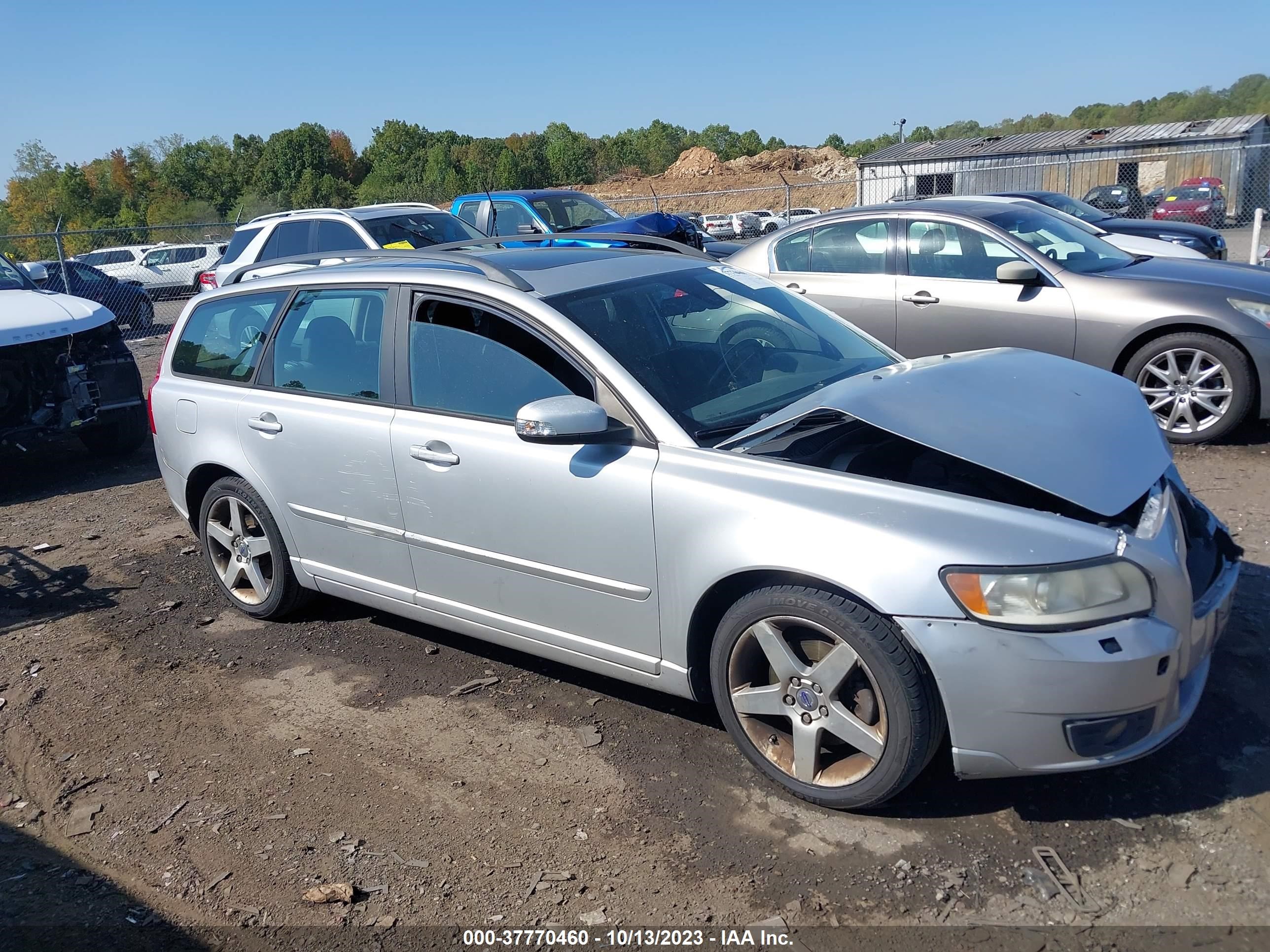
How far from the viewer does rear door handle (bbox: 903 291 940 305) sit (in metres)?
7.29

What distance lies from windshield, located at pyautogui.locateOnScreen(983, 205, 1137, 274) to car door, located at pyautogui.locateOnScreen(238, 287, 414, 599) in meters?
4.98

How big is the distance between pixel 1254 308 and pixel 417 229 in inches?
327

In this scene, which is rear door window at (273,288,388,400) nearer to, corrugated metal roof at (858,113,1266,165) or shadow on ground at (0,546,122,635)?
shadow on ground at (0,546,122,635)

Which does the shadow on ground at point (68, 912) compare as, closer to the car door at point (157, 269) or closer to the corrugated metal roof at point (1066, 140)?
the car door at point (157, 269)

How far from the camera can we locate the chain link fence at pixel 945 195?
18922 mm

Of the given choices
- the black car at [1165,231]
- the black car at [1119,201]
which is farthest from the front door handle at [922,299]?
the black car at [1119,201]

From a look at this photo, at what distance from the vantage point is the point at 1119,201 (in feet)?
83.6

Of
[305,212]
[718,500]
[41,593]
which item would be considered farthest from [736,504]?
[305,212]

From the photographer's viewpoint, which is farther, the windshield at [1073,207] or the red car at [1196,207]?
the red car at [1196,207]

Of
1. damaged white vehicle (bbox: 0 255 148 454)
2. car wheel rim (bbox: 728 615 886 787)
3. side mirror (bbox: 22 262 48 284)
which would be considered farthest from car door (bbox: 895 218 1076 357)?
side mirror (bbox: 22 262 48 284)

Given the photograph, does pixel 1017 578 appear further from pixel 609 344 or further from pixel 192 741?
pixel 192 741

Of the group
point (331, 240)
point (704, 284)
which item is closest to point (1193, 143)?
point (331, 240)

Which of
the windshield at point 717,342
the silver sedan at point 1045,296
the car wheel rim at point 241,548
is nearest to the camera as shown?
the windshield at point 717,342

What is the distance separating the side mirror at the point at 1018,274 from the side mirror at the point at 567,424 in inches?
175
